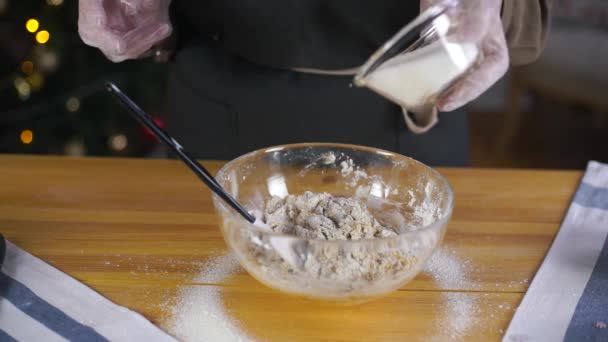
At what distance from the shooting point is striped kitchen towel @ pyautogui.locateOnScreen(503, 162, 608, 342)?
2.21 ft

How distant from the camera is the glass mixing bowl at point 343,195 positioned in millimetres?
642

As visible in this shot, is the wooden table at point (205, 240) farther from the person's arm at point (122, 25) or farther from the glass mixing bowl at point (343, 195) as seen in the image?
the person's arm at point (122, 25)

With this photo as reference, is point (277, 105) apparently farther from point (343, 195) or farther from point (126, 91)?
point (126, 91)

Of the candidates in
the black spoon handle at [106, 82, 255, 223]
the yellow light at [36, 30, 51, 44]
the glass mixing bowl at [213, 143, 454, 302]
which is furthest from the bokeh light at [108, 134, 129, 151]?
the black spoon handle at [106, 82, 255, 223]

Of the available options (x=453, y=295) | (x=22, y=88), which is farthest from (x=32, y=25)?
(x=453, y=295)

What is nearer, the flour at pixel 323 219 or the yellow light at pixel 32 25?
the flour at pixel 323 219

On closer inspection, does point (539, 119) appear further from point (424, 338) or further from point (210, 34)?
point (424, 338)

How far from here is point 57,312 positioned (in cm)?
68

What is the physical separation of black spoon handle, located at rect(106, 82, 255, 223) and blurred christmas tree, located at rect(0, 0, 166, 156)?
3.35 ft

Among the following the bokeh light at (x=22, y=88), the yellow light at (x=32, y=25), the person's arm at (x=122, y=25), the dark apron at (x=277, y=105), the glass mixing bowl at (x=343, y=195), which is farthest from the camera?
the bokeh light at (x=22, y=88)

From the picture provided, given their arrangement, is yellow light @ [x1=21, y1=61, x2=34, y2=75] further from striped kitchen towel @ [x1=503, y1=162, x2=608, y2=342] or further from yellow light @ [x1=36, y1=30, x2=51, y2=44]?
striped kitchen towel @ [x1=503, y1=162, x2=608, y2=342]

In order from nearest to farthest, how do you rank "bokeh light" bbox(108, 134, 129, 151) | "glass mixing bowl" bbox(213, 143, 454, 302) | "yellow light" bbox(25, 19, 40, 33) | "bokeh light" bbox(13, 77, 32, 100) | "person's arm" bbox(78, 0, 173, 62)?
1. "glass mixing bowl" bbox(213, 143, 454, 302)
2. "person's arm" bbox(78, 0, 173, 62)
3. "yellow light" bbox(25, 19, 40, 33)
4. "bokeh light" bbox(13, 77, 32, 100)
5. "bokeh light" bbox(108, 134, 129, 151)

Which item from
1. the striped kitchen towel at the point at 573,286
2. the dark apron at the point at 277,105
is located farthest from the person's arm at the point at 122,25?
the striped kitchen towel at the point at 573,286

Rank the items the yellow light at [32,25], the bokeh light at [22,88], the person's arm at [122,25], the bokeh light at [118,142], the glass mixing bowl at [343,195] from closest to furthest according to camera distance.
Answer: the glass mixing bowl at [343,195], the person's arm at [122,25], the yellow light at [32,25], the bokeh light at [22,88], the bokeh light at [118,142]
